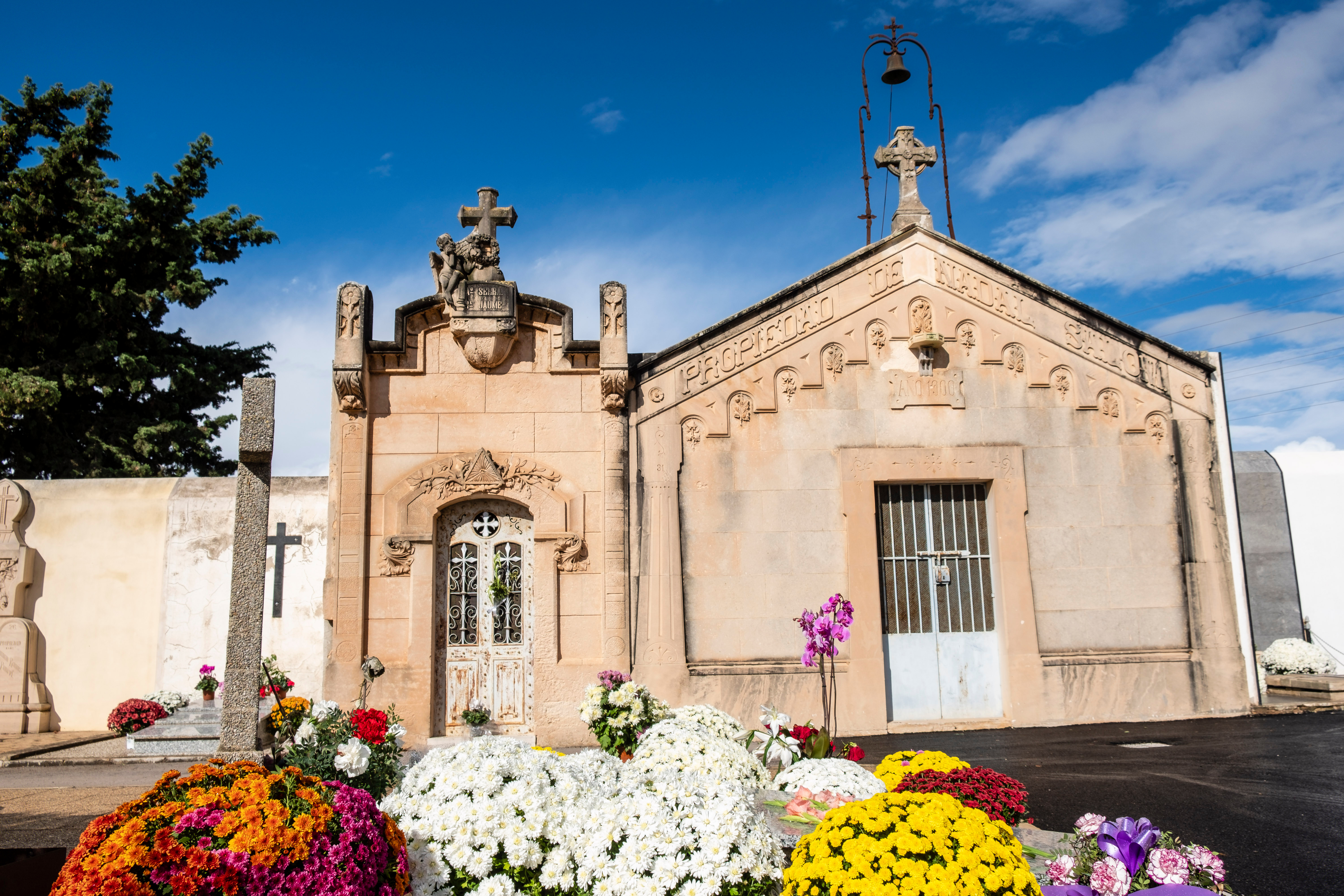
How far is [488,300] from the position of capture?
10.0 m

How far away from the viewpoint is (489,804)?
338cm

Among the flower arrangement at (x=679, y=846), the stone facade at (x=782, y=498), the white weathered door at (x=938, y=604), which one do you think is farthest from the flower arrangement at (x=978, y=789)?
the white weathered door at (x=938, y=604)

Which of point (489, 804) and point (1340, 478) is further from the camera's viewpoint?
point (1340, 478)

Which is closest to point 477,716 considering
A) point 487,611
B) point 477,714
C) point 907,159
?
point 477,714

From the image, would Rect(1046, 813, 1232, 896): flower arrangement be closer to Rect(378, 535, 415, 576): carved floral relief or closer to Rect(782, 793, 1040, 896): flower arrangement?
Rect(782, 793, 1040, 896): flower arrangement

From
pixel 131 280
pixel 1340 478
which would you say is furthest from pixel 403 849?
pixel 131 280

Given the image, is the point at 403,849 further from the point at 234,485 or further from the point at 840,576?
the point at 234,485

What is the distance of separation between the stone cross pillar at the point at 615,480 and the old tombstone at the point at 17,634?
7.78m

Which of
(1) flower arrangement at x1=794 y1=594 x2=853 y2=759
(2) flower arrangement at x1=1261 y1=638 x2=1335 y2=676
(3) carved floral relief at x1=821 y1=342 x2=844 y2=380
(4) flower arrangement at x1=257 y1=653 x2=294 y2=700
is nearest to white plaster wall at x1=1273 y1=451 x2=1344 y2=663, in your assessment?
(2) flower arrangement at x1=1261 y1=638 x2=1335 y2=676

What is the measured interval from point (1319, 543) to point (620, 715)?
47.4 feet

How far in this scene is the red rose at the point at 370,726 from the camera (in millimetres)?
5262

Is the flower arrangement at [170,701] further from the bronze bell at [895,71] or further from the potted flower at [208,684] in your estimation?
the bronze bell at [895,71]

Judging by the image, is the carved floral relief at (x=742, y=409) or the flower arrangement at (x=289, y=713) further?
the carved floral relief at (x=742, y=409)

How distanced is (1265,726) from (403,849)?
10415 mm
